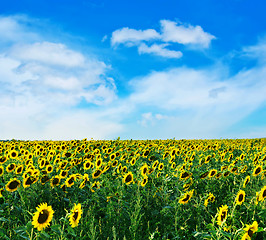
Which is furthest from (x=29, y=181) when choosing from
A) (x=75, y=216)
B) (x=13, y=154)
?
(x=13, y=154)

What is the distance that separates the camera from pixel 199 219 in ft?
14.3

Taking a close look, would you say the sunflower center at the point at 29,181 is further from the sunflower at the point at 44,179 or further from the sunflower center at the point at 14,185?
the sunflower at the point at 44,179

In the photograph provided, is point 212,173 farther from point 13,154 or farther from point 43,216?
point 13,154

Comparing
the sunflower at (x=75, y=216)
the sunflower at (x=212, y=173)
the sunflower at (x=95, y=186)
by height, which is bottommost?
the sunflower at (x=75, y=216)

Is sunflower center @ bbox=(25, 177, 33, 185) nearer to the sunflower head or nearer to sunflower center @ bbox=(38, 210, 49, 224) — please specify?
sunflower center @ bbox=(38, 210, 49, 224)

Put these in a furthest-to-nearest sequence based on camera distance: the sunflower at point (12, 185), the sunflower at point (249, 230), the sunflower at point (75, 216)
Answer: the sunflower at point (12, 185) → the sunflower at point (75, 216) → the sunflower at point (249, 230)

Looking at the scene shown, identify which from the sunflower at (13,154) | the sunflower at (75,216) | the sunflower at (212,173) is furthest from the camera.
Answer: the sunflower at (13,154)

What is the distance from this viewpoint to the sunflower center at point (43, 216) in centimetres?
291

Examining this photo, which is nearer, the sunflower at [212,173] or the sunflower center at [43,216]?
the sunflower center at [43,216]

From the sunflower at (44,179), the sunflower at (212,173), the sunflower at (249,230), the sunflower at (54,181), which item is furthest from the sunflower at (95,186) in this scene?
the sunflower at (249,230)

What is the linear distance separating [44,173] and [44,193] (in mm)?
558

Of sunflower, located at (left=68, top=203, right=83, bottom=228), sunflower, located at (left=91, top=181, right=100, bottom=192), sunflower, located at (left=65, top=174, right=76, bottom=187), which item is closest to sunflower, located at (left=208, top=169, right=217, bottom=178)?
sunflower, located at (left=91, top=181, right=100, bottom=192)

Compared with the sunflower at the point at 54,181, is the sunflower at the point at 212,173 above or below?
above

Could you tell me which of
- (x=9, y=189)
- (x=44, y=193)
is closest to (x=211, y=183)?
(x=44, y=193)
